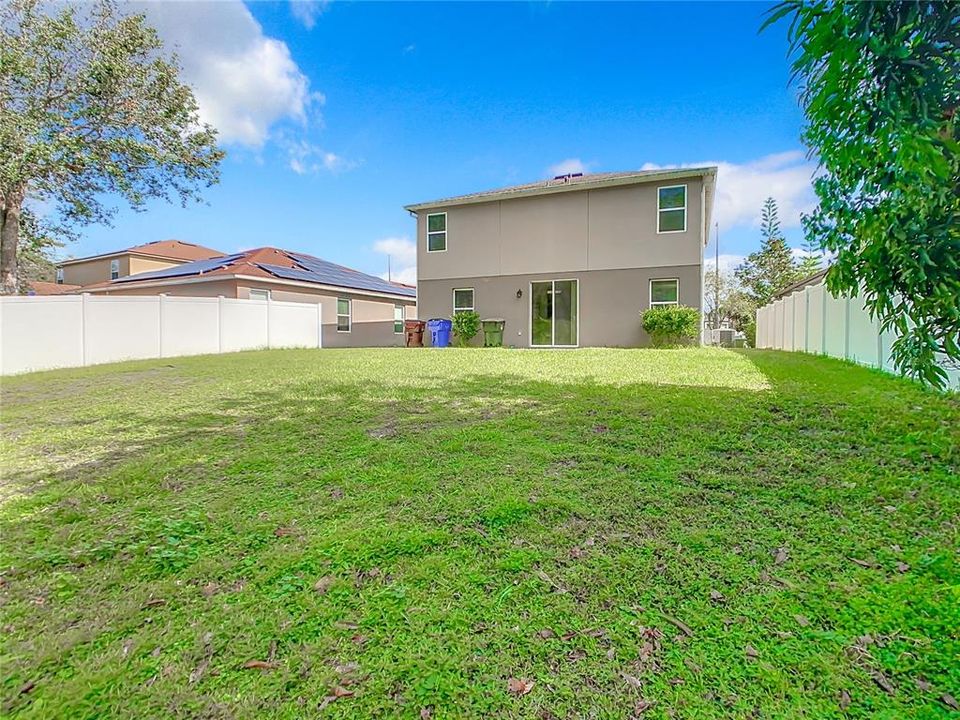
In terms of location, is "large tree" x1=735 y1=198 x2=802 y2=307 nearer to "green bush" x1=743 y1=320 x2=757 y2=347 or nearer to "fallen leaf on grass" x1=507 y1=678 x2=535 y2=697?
"green bush" x1=743 y1=320 x2=757 y2=347

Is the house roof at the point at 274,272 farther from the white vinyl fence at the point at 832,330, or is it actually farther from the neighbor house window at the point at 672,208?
the white vinyl fence at the point at 832,330

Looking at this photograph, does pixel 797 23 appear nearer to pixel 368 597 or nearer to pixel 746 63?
pixel 368 597

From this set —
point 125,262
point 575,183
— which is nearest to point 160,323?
point 575,183

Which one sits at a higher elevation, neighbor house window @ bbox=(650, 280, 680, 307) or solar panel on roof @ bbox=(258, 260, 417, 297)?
solar panel on roof @ bbox=(258, 260, 417, 297)

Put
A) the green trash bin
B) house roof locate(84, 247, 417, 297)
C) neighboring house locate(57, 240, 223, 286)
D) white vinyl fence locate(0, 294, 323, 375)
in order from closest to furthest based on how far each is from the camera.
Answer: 1. white vinyl fence locate(0, 294, 323, 375)
2. the green trash bin
3. house roof locate(84, 247, 417, 297)
4. neighboring house locate(57, 240, 223, 286)

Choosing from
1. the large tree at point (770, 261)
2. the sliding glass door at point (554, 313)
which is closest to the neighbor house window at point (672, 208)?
the sliding glass door at point (554, 313)

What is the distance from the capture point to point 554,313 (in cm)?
1428

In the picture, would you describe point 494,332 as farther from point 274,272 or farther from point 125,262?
point 125,262

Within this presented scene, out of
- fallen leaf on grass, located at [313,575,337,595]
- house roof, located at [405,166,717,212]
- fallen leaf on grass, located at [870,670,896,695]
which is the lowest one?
fallen leaf on grass, located at [870,670,896,695]

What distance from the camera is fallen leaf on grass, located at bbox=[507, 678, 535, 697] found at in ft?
5.09

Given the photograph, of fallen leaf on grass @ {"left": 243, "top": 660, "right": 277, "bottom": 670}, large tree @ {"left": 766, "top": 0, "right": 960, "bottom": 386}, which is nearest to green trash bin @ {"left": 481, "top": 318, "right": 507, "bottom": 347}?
large tree @ {"left": 766, "top": 0, "right": 960, "bottom": 386}

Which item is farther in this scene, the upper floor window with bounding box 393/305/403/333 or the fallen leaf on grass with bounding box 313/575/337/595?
the upper floor window with bounding box 393/305/403/333

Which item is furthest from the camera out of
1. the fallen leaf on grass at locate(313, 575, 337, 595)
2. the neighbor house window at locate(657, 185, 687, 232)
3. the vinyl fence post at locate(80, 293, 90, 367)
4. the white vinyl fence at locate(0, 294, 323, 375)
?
the neighbor house window at locate(657, 185, 687, 232)

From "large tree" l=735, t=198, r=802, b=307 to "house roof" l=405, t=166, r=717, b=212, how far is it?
51.4ft
